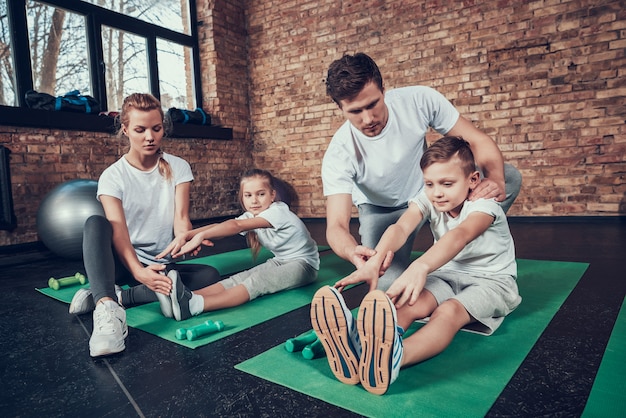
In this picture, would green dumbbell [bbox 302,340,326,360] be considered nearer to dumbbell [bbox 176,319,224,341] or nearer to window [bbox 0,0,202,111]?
dumbbell [bbox 176,319,224,341]

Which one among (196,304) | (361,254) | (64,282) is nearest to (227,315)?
Answer: (196,304)

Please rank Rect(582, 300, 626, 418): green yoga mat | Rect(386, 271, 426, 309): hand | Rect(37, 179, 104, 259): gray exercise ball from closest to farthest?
Rect(582, 300, 626, 418): green yoga mat → Rect(386, 271, 426, 309): hand → Rect(37, 179, 104, 259): gray exercise ball

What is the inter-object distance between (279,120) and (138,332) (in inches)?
173

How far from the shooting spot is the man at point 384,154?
5.33 ft

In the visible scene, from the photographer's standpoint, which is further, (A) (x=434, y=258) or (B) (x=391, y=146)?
(B) (x=391, y=146)

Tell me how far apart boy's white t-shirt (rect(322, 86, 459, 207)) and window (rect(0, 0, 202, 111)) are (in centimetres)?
350

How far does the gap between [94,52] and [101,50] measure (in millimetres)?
86

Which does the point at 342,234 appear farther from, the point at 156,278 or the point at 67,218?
the point at 67,218

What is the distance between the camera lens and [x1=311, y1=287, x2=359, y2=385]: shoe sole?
1005mm

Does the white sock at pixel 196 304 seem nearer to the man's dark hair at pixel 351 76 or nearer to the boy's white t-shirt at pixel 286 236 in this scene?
the boy's white t-shirt at pixel 286 236

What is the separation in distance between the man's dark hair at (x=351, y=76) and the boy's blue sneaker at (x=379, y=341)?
83 cm

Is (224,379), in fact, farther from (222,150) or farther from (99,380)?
(222,150)

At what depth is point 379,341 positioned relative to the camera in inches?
37.7

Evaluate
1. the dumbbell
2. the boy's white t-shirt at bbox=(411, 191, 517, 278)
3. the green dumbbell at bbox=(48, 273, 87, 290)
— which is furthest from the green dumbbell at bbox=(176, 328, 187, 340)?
the green dumbbell at bbox=(48, 273, 87, 290)
